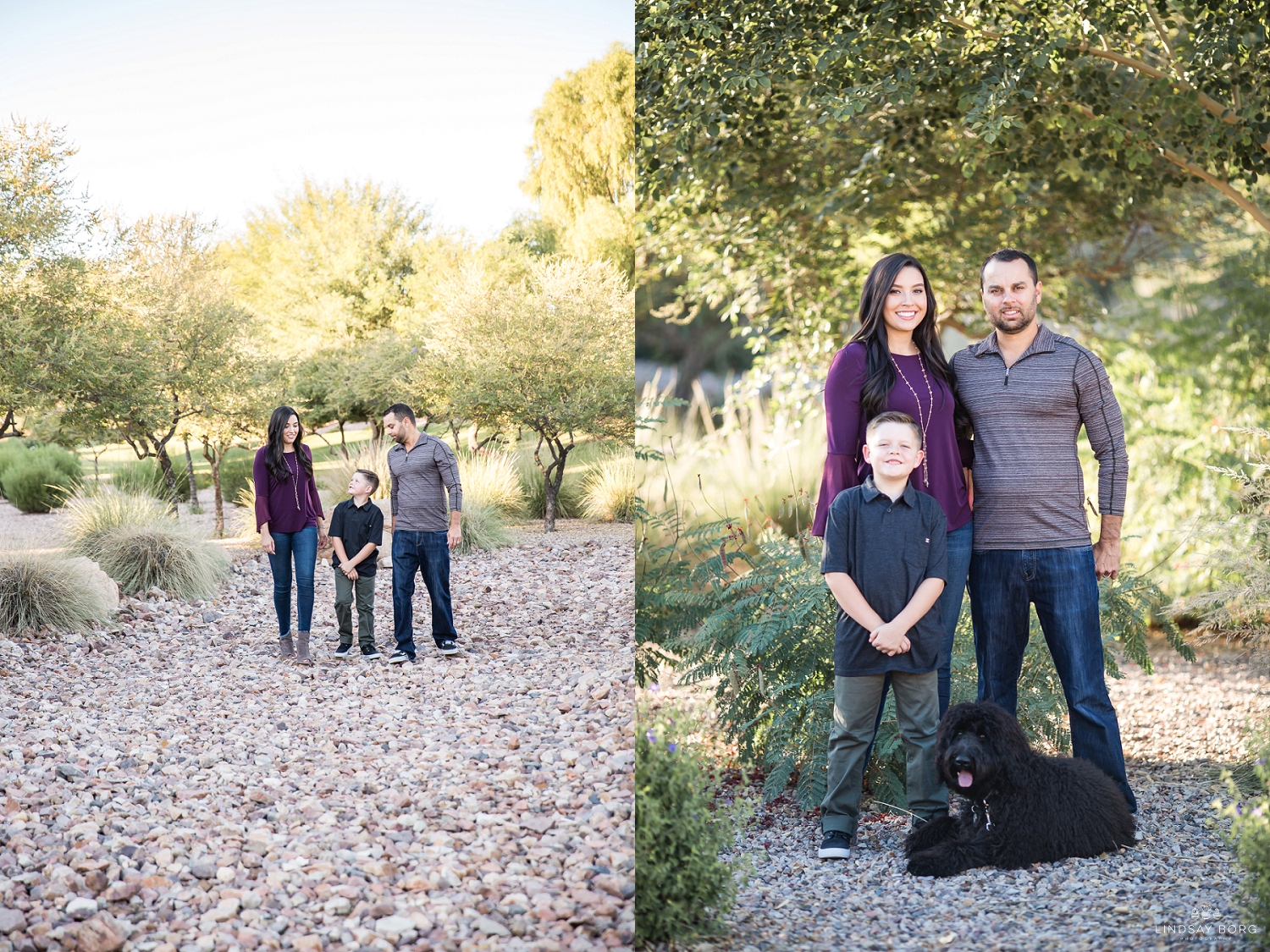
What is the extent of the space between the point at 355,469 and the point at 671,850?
1.73 m

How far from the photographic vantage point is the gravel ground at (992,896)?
2.37 m

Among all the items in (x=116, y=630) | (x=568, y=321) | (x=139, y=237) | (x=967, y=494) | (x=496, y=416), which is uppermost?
(x=139, y=237)

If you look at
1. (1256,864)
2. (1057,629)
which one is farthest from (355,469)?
(1256,864)

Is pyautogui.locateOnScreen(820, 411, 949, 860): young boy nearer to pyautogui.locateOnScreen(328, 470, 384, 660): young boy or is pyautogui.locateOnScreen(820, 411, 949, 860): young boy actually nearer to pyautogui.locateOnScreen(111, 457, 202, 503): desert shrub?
pyautogui.locateOnScreen(328, 470, 384, 660): young boy

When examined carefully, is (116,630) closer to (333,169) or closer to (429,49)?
(333,169)

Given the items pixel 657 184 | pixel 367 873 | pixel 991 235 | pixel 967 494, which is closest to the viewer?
pixel 367 873

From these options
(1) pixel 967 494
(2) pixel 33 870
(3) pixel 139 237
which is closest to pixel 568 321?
(1) pixel 967 494

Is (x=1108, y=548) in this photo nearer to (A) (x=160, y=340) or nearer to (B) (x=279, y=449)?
(B) (x=279, y=449)

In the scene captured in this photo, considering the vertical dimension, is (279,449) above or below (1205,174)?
below

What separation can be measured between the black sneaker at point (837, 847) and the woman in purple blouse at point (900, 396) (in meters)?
0.41

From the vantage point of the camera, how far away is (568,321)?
302cm

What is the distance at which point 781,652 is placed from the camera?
3385 millimetres

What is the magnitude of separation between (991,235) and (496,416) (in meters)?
Result: 4.05

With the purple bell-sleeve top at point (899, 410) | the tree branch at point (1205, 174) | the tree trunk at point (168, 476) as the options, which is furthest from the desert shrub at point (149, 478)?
the tree branch at point (1205, 174)
